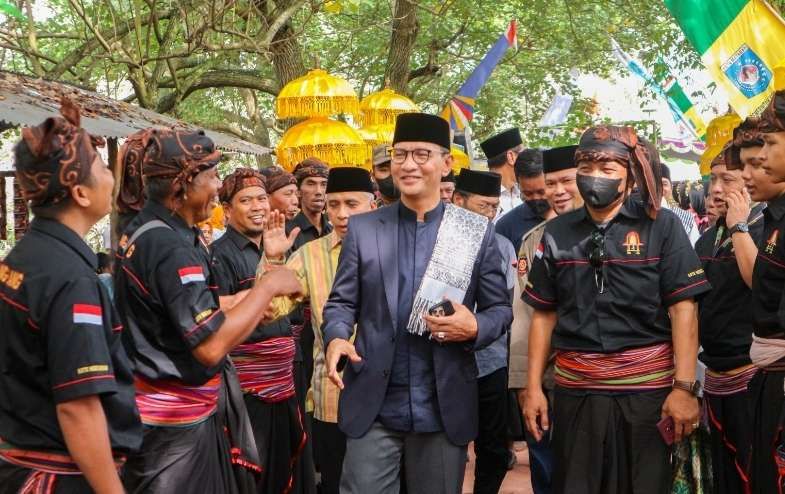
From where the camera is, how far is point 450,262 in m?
4.46

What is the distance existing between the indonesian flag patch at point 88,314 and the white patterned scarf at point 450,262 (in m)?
1.65

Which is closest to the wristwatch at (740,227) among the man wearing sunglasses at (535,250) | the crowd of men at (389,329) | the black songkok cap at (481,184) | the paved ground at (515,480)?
the crowd of men at (389,329)

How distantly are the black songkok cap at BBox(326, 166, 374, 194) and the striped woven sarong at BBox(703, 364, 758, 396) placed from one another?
7.64 feet

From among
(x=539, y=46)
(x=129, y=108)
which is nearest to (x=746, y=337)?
(x=129, y=108)

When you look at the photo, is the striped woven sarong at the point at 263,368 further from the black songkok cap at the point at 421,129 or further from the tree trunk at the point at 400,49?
the tree trunk at the point at 400,49

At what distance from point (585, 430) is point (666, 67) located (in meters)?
11.2

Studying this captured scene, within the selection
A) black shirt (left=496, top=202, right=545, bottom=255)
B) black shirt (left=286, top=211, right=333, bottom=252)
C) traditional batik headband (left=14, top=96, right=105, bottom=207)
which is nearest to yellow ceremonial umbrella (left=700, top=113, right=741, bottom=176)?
black shirt (left=496, top=202, right=545, bottom=255)

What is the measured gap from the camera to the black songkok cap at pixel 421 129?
4648 mm

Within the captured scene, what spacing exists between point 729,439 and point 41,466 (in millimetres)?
3864

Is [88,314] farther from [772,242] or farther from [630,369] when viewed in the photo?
[772,242]

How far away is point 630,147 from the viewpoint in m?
4.76

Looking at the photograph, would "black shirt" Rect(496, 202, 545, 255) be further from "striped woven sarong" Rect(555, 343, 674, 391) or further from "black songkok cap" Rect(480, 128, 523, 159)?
"striped woven sarong" Rect(555, 343, 674, 391)

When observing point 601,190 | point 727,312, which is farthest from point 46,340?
point 727,312

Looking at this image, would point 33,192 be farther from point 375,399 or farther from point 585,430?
point 585,430
